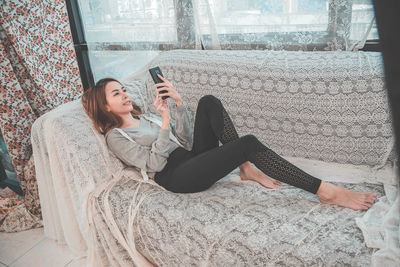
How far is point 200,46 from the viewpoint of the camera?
2203 mm

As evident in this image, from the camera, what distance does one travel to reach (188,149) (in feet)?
6.28

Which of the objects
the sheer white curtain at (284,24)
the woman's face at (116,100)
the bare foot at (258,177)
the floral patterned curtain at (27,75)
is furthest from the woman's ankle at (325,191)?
the floral patterned curtain at (27,75)

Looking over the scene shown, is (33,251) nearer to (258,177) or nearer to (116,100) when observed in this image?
(116,100)

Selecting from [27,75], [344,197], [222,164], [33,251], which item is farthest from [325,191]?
[27,75]

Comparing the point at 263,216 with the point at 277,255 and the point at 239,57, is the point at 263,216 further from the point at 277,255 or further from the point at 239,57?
the point at 239,57

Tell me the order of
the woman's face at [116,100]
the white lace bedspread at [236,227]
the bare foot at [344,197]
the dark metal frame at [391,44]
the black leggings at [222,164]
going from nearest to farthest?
the dark metal frame at [391,44], the white lace bedspread at [236,227], the bare foot at [344,197], the black leggings at [222,164], the woman's face at [116,100]

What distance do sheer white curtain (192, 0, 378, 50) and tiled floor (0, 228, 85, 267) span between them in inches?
59.1

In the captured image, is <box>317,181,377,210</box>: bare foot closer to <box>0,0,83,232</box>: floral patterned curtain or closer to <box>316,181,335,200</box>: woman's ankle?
<box>316,181,335,200</box>: woman's ankle

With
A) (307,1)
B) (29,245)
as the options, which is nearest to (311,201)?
(307,1)

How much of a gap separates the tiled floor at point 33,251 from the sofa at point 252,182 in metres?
0.07

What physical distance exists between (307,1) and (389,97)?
165 cm

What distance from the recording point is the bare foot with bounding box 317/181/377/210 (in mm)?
1299

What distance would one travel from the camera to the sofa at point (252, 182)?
120 cm

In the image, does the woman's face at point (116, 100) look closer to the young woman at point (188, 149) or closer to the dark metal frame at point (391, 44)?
the young woman at point (188, 149)
